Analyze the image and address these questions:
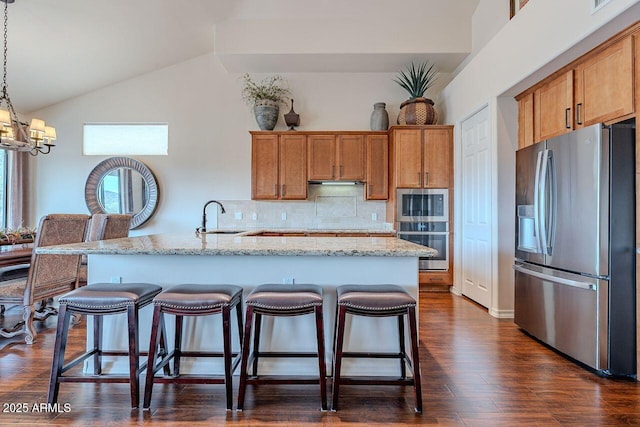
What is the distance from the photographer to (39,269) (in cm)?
289

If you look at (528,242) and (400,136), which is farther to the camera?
(400,136)

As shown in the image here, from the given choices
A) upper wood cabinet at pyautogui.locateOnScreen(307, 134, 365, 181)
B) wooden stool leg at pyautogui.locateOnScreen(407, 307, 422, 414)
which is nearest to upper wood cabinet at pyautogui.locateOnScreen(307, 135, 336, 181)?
upper wood cabinet at pyautogui.locateOnScreen(307, 134, 365, 181)

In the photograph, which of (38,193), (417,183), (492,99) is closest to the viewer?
(492,99)

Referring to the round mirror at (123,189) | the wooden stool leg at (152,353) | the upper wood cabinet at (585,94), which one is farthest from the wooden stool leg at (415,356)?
the round mirror at (123,189)

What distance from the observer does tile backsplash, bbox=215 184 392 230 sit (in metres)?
5.20

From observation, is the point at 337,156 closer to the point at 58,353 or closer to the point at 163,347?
the point at 163,347

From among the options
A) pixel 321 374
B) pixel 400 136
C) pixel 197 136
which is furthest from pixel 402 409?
pixel 197 136

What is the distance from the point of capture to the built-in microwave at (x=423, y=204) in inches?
180

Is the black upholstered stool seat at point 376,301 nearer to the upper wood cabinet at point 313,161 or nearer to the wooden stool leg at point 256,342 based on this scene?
the wooden stool leg at point 256,342

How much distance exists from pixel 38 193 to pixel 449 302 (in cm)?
604

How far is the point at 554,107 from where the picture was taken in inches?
115

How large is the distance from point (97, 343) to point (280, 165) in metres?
3.21

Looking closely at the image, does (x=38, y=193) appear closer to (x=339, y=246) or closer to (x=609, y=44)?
(x=339, y=246)

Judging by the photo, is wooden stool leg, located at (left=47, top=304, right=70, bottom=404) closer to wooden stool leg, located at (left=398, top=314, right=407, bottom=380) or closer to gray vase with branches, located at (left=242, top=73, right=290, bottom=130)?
wooden stool leg, located at (left=398, top=314, right=407, bottom=380)
